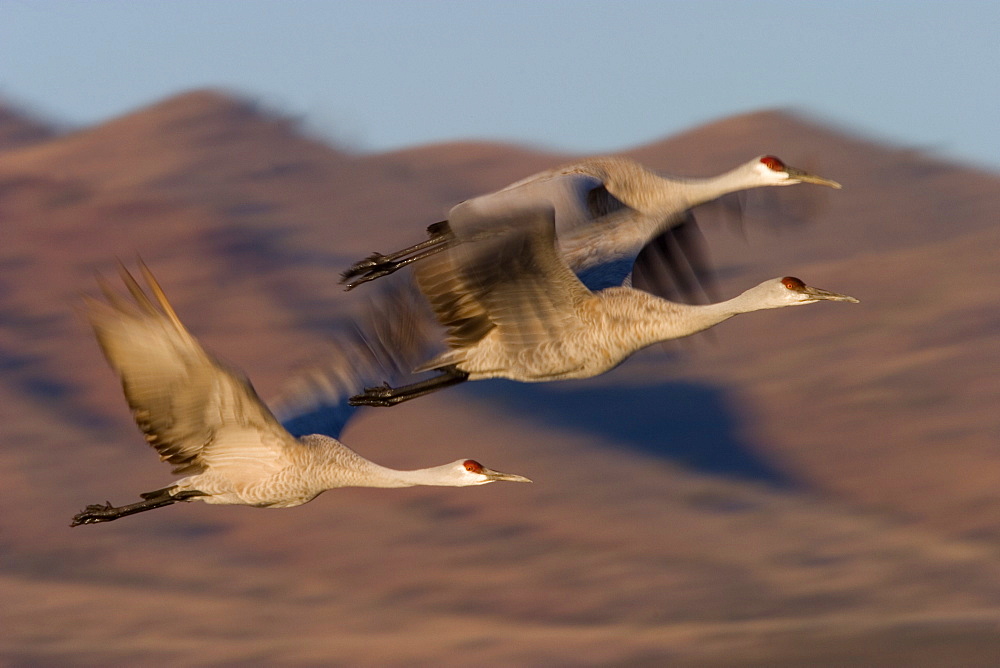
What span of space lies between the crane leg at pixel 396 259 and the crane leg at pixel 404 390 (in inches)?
43.5

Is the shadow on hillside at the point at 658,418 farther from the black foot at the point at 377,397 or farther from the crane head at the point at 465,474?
the crane head at the point at 465,474

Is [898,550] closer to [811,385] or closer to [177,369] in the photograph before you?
[811,385]

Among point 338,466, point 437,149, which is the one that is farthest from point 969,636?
point 437,149

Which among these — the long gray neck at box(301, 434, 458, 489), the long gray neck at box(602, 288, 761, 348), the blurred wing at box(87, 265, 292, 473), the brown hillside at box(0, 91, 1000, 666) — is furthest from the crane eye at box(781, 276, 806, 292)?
the brown hillside at box(0, 91, 1000, 666)

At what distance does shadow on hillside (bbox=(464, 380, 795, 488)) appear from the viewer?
2323 inches

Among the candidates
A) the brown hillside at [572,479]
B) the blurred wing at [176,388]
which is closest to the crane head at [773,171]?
the blurred wing at [176,388]

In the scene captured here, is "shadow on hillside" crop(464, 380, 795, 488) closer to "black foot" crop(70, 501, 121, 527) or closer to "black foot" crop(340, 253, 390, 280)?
"black foot" crop(70, 501, 121, 527)

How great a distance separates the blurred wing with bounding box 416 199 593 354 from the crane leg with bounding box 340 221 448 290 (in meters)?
0.51

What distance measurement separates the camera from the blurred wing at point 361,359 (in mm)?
15125

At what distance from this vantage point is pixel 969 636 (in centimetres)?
3834

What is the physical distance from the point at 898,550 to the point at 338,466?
40593 millimetres

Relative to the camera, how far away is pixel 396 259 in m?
14.9

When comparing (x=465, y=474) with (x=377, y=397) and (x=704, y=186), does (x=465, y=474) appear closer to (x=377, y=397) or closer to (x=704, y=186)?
(x=377, y=397)

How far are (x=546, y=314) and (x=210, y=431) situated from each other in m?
3.21
